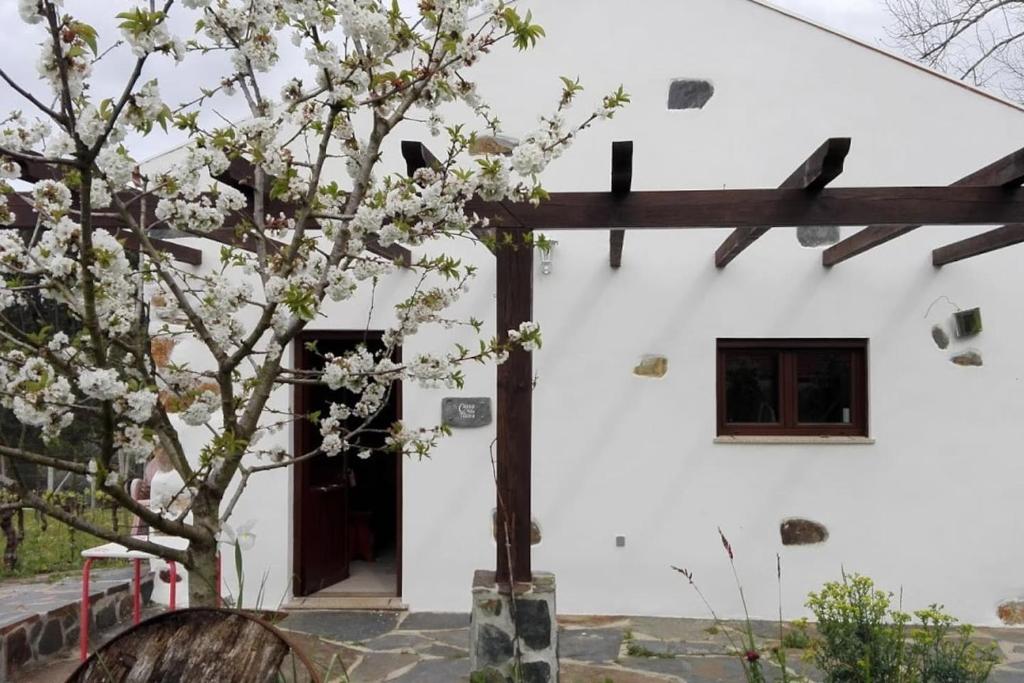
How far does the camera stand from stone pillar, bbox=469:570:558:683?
3725mm

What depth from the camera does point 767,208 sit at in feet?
12.1

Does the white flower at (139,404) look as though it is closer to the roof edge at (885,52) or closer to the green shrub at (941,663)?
the green shrub at (941,663)

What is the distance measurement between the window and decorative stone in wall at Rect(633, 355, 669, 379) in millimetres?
360

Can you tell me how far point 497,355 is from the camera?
2.90 meters

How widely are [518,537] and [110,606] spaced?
2696mm

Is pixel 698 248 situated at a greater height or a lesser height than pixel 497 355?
greater

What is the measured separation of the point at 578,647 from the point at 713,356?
1.90 m

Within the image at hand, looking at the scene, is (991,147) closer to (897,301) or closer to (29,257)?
(897,301)

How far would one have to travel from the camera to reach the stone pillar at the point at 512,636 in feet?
12.2

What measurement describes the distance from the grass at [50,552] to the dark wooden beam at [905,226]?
4.98 m

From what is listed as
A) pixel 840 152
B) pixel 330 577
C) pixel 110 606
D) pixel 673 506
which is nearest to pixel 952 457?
pixel 673 506

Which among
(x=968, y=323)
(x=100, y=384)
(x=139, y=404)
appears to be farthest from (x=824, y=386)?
(x=100, y=384)

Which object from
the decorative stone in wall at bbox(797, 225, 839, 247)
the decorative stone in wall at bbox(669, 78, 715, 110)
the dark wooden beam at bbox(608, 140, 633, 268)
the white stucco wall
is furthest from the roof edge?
the dark wooden beam at bbox(608, 140, 633, 268)

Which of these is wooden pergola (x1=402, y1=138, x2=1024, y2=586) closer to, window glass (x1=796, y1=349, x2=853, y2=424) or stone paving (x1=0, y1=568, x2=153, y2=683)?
window glass (x1=796, y1=349, x2=853, y2=424)
